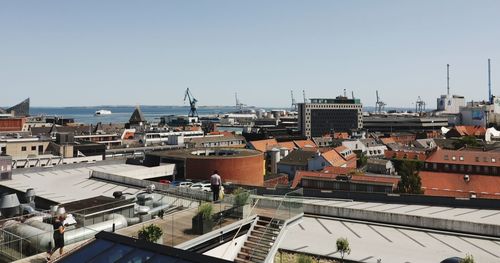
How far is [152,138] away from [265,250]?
88268 mm

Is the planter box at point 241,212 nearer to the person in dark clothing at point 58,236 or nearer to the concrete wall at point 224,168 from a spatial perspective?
the person in dark clothing at point 58,236

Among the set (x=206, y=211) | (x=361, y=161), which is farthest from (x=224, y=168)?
(x=361, y=161)

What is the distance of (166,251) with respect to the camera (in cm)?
884

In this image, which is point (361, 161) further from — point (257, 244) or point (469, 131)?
point (469, 131)

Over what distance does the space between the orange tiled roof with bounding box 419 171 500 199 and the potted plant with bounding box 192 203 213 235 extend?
1425 inches

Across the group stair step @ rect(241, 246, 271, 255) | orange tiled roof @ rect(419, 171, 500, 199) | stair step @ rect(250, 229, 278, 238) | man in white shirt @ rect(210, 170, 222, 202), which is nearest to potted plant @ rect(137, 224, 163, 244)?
stair step @ rect(241, 246, 271, 255)

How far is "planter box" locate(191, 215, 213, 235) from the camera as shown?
12.4 m

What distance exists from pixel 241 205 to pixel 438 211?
1662 cm

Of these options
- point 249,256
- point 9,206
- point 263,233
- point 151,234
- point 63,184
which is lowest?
point 63,184

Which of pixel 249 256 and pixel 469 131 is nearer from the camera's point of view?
pixel 249 256

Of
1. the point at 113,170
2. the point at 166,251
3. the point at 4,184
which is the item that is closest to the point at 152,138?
the point at 113,170

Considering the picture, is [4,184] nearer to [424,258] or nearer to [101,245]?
[101,245]

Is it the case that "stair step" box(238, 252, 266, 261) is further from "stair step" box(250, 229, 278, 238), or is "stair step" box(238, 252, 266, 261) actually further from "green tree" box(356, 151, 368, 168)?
"green tree" box(356, 151, 368, 168)

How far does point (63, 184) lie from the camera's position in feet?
108
